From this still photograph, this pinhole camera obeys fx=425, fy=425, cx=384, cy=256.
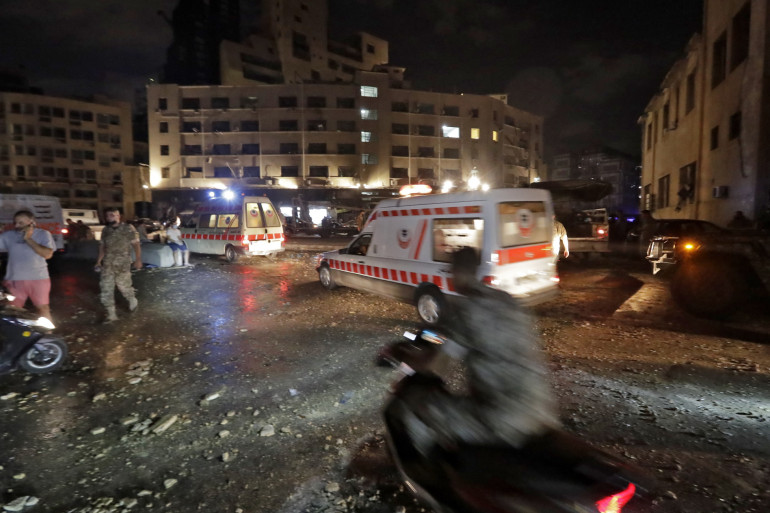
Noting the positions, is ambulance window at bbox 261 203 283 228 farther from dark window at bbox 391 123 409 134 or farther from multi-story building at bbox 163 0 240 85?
multi-story building at bbox 163 0 240 85

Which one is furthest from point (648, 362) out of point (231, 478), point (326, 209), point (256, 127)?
point (256, 127)

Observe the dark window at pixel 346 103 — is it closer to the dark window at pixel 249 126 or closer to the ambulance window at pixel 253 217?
the dark window at pixel 249 126

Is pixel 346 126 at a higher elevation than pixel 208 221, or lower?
higher

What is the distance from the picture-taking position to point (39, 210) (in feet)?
45.2

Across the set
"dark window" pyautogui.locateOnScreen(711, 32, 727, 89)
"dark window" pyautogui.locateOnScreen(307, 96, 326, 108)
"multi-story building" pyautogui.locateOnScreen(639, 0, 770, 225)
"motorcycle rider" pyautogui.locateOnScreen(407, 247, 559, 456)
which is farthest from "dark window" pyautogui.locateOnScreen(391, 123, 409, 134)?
"motorcycle rider" pyautogui.locateOnScreen(407, 247, 559, 456)

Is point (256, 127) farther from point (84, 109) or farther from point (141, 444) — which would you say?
point (141, 444)

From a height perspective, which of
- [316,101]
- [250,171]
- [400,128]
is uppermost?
[316,101]

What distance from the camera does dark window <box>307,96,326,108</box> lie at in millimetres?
46875

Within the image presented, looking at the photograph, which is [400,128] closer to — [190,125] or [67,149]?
→ [190,125]

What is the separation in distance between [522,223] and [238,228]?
9.99 m

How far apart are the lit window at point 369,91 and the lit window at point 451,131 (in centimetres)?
899

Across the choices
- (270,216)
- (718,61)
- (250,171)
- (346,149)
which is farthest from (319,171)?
(718,61)

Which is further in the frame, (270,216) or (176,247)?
(270,216)

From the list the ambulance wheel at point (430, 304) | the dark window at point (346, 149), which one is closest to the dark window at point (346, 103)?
the dark window at point (346, 149)
